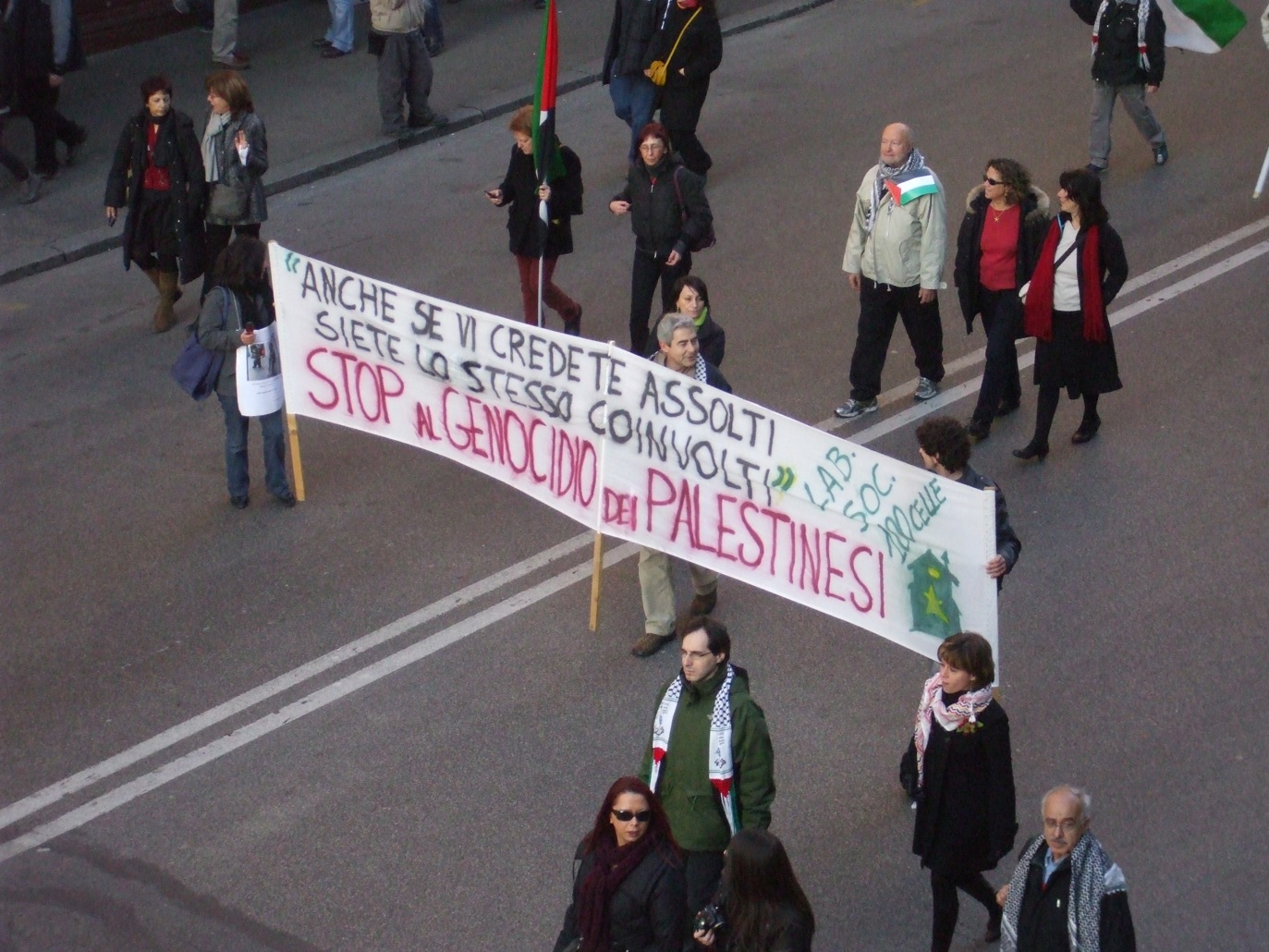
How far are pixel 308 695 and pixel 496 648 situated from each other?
87 centimetres

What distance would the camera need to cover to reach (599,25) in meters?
17.3

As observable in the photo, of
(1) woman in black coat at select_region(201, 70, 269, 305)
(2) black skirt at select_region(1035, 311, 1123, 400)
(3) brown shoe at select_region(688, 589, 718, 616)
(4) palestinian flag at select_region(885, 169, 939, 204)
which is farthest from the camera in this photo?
(1) woman in black coat at select_region(201, 70, 269, 305)

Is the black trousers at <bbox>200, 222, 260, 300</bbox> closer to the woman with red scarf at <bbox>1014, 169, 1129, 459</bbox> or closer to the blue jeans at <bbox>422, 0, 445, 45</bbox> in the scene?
the woman with red scarf at <bbox>1014, 169, 1129, 459</bbox>

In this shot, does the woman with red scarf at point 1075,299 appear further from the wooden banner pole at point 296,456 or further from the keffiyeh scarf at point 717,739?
the keffiyeh scarf at point 717,739

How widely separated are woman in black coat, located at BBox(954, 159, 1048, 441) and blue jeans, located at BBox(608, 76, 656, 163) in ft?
14.6

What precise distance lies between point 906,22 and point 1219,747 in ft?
37.6

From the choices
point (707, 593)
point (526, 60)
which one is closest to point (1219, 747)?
point (707, 593)

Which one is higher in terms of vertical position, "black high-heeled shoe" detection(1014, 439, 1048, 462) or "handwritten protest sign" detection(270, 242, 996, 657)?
"handwritten protest sign" detection(270, 242, 996, 657)

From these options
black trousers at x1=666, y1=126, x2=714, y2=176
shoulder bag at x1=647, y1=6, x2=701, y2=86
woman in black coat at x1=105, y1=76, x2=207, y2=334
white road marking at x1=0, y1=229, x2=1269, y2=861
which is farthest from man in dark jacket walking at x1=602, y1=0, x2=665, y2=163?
white road marking at x1=0, y1=229, x2=1269, y2=861

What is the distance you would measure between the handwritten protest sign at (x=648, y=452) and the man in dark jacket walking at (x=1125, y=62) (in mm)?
6496

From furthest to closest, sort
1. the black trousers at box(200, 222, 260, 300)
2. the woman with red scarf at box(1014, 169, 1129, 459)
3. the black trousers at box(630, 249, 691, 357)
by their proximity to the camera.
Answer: the black trousers at box(200, 222, 260, 300) → the black trousers at box(630, 249, 691, 357) → the woman with red scarf at box(1014, 169, 1129, 459)

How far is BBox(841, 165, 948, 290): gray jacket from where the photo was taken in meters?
9.30

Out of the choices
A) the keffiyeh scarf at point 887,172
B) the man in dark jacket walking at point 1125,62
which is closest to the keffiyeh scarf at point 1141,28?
the man in dark jacket walking at point 1125,62

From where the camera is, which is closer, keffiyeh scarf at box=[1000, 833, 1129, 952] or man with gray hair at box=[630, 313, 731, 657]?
keffiyeh scarf at box=[1000, 833, 1129, 952]
